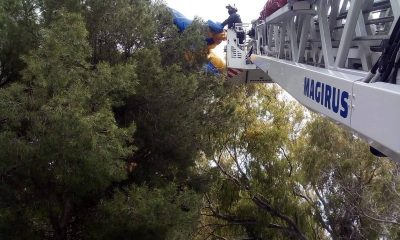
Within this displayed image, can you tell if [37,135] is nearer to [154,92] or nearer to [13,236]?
[13,236]

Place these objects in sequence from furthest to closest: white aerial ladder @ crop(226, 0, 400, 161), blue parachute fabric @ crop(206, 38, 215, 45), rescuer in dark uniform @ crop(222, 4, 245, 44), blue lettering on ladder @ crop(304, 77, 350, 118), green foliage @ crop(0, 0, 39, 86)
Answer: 1. blue parachute fabric @ crop(206, 38, 215, 45)
2. rescuer in dark uniform @ crop(222, 4, 245, 44)
3. green foliage @ crop(0, 0, 39, 86)
4. blue lettering on ladder @ crop(304, 77, 350, 118)
5. white aerial ladder @ crop(226, 0, 400, 161)

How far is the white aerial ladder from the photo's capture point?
7.28 ft

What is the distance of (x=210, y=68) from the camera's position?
33.8 feet

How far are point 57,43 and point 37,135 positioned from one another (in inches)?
43.2

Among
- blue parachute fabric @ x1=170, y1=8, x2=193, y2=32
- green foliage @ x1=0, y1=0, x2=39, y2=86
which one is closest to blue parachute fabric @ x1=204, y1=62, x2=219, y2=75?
blue parachute fabric @ x1=170, y1=8, x2=193, y2=32

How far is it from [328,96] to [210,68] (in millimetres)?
7324

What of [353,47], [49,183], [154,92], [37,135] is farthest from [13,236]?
[353,47]

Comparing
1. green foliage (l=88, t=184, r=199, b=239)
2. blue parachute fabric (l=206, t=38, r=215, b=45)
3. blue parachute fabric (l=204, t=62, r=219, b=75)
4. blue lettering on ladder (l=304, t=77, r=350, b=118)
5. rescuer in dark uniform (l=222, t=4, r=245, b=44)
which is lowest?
green foliage (l=88, t=184, r=199, b=239)

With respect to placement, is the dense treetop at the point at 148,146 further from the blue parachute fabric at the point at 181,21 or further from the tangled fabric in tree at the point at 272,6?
the tangled fabric in tree at the point at 272,6

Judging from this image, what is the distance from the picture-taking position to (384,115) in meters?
2.11

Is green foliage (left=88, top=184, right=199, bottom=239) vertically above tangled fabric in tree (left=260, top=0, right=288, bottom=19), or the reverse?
tangled fabric in tree (left=260, top=0, right=288, bottom=19)

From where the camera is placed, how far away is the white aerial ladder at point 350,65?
7.28ft

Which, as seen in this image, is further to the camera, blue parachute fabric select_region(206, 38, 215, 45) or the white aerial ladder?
blue parachute fabric select_region(206, 38, 215, 45)

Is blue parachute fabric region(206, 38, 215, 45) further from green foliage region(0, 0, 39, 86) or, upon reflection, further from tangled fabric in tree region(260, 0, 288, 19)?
tangled fabric in tree region(260, 0, 288, 19)
